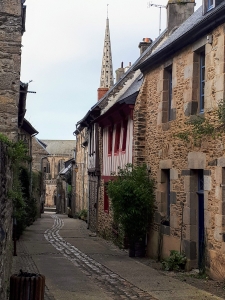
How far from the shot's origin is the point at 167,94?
13.0m

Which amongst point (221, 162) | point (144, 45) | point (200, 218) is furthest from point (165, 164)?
point (144, 45)

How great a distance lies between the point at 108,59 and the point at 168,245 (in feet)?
162

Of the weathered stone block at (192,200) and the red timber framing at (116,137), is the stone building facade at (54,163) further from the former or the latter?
the weathered stone block at (192,200)

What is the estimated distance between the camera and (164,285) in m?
9.48

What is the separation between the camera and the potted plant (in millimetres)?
13016

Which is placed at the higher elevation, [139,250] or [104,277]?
[139,250]

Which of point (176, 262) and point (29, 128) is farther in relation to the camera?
point (29, 128)

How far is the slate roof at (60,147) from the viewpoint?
3260 inches

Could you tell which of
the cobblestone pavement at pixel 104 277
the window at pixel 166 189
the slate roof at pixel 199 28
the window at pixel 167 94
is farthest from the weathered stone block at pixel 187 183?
the slate roof at pixel 199 28

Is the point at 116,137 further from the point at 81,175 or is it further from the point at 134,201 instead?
the point at 81,175

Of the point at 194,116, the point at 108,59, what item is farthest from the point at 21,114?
the point at 108,59

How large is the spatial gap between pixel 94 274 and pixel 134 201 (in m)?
2.83

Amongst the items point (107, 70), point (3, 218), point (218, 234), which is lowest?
point (218, 234)

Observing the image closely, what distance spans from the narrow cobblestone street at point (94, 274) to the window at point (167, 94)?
3.80m
